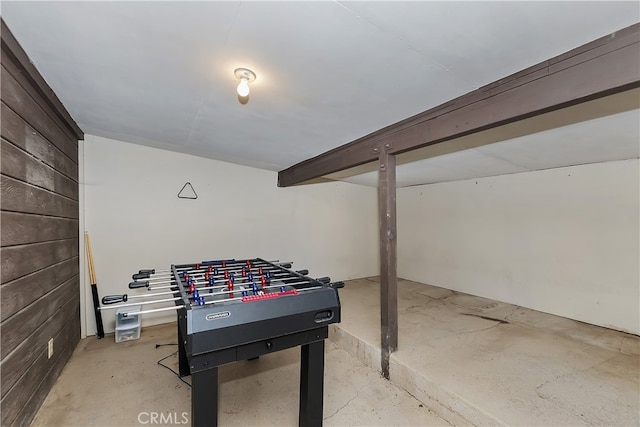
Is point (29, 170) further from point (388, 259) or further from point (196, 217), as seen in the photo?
point (388, 259)

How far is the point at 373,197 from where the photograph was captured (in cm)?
555

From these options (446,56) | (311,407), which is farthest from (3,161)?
(446,56)

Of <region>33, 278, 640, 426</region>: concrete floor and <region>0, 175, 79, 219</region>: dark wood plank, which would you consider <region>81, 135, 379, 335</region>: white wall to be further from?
<region>33, 278, 640, 426</region>: concrete floor

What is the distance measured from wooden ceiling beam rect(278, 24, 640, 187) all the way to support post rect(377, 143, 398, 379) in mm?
230

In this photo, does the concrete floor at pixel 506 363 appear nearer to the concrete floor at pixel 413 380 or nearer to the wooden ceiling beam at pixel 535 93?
the concrete floor at pixel 413 380

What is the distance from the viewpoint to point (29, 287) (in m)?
1.82

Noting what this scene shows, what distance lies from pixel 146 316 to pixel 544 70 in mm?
4398

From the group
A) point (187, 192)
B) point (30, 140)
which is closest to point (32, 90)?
point (30, 140)

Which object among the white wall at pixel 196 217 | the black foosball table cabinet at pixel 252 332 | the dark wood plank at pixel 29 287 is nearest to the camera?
the black foosball table cabinet at pixel 252 332

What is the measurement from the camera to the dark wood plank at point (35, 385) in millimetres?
1600

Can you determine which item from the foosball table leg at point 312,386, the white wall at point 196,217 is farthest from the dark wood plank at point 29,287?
the foosball table leg at point 312,386

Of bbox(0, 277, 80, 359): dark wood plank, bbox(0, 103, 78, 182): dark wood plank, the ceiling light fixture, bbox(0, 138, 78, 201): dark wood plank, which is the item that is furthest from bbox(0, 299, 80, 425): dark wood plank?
the ceiling light fixture

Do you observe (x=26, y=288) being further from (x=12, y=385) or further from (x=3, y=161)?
(x=3, y=161)

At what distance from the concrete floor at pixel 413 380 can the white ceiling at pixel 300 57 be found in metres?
1.89
